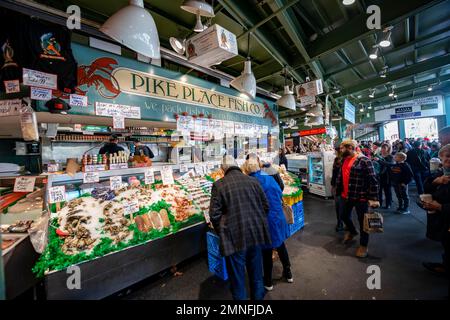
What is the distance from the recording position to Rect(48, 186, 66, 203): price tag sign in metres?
2.50

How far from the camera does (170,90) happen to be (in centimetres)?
367

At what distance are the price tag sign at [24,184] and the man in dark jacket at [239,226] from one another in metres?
2.57

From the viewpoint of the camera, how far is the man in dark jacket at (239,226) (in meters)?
2.24

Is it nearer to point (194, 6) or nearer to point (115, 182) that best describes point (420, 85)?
point (194, 6)

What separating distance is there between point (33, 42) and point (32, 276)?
2925 millimetres

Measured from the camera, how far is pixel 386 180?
6180 mm

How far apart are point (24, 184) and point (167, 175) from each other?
1.99m

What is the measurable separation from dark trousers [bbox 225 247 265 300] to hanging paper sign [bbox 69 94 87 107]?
9.41 feet

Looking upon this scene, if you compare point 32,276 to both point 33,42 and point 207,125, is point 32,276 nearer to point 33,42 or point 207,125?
point 33,42

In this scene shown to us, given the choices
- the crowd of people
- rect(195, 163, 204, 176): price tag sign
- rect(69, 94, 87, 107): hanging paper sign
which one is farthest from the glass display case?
rect(69, 94, 87, 107): hanging paper sign

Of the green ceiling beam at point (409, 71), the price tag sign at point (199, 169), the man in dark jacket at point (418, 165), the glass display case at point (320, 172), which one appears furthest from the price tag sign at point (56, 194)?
the man in dark jacket at point (418, 165)

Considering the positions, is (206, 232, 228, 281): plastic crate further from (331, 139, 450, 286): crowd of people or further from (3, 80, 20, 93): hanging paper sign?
(3, 80, 20, 93): hanging paper sign

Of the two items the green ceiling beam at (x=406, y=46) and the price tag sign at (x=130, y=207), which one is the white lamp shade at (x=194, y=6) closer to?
the price tag sign at (x=130, y=207)

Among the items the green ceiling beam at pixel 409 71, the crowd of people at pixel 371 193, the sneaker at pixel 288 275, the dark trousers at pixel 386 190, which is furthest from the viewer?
the green ceiling beam at pixel 409 71
